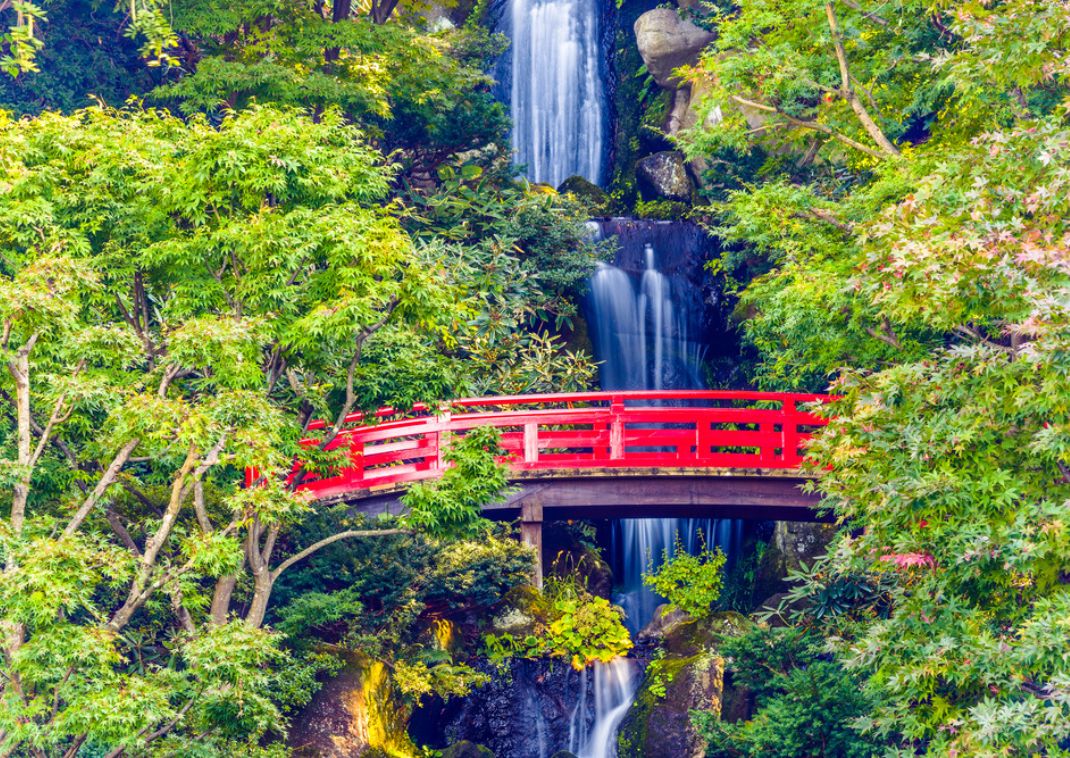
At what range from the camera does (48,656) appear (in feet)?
33.7

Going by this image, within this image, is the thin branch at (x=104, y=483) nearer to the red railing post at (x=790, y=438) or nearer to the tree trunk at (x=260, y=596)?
the tree trunk at (x=260, y=596)

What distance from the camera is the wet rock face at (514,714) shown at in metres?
16.1

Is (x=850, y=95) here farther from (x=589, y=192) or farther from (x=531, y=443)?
(x=589, y=192)

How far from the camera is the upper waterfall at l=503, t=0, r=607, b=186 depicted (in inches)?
1216

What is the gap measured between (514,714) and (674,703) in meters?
2.18

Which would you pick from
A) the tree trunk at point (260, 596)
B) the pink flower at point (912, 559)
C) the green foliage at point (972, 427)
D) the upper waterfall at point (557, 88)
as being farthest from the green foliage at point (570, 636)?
the upper waterfall at point (557, 88)

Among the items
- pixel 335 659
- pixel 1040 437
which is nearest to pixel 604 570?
pixel 335 659

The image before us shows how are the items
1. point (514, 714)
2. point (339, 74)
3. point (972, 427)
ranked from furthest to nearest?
point (339, 74), point (514, 714), point (972, 427)

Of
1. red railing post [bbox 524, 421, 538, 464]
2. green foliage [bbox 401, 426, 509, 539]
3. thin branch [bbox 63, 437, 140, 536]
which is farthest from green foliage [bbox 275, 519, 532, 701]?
thin branch [bbox 63, 437, 140, 536]

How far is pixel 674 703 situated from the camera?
52.9ft

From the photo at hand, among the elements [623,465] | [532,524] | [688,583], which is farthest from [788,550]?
[532,524]

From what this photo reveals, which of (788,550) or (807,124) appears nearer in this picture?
(807,124)

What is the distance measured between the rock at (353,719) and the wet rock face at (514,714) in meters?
0.92

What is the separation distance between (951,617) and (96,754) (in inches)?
348
